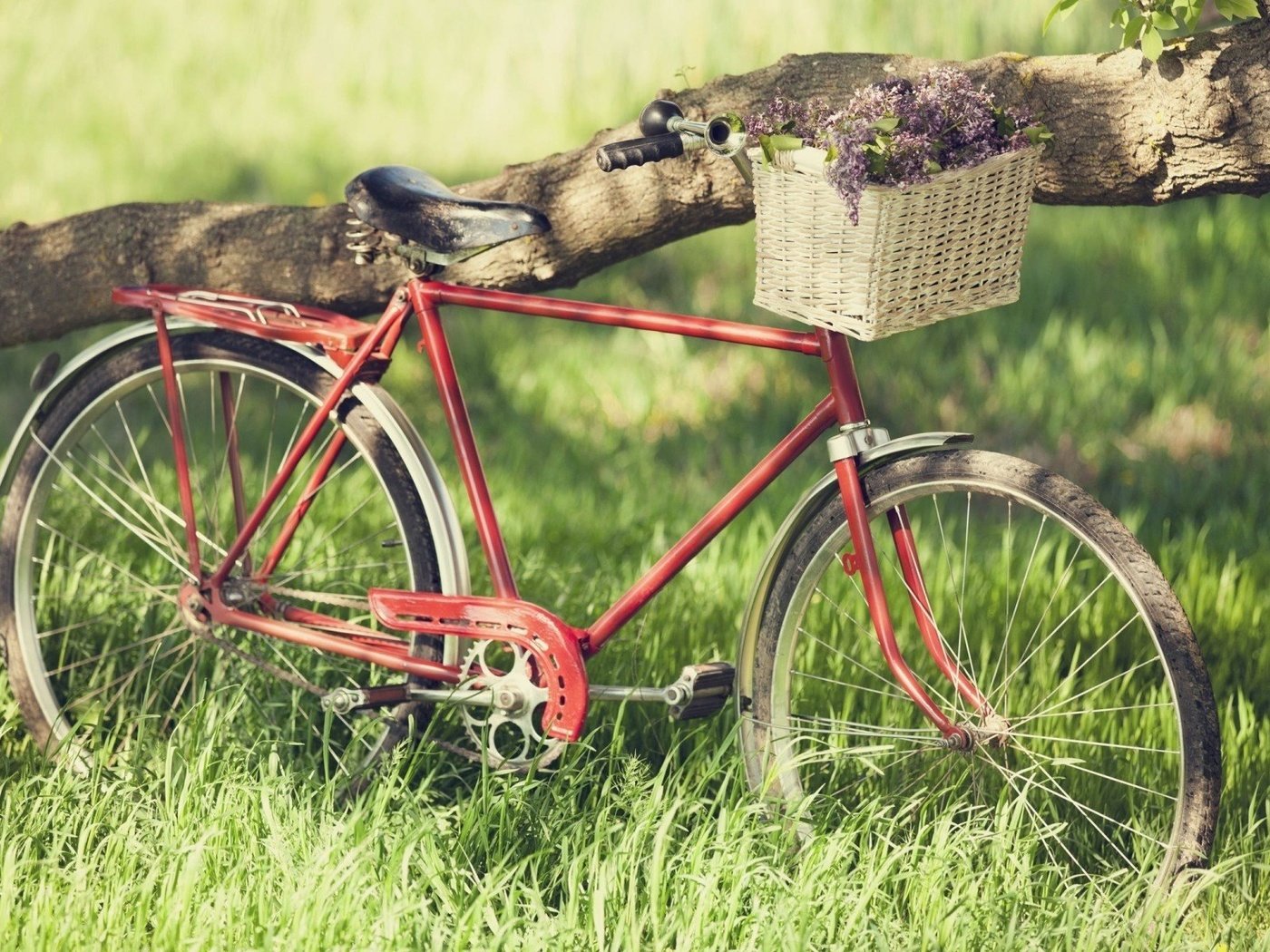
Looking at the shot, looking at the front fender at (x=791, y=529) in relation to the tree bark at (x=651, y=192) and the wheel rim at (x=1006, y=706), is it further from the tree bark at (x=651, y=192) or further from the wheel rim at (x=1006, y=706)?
the tree bark at (x=651, y=192)

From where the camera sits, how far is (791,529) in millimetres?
2770

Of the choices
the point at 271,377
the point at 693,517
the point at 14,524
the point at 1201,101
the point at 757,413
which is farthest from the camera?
the point at 757,413

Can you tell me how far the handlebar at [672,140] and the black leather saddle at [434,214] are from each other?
0.27 meters

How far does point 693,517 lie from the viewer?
4.60 metres

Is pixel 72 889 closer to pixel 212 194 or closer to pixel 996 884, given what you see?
pixel 996 884

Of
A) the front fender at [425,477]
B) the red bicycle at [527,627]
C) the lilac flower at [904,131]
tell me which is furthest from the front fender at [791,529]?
the front fender at [425,477]

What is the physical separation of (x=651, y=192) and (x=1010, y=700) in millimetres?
1236

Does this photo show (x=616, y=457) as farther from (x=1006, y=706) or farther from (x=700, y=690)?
(x=1006, y=706)

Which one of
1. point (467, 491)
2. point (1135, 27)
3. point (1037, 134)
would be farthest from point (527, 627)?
point (1135, 27)

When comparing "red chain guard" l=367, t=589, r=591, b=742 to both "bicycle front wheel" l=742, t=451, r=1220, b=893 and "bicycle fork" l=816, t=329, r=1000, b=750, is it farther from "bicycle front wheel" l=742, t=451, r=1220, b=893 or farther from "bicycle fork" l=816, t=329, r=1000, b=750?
"bicycle fork" l=816, t=329, r=1000, b=750

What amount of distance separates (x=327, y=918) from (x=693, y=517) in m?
2.34

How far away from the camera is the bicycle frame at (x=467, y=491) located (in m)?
2.67

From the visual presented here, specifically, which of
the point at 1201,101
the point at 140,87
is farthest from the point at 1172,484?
the point at 140,87

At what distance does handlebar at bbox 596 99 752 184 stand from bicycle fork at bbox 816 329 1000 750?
0.35 metres
